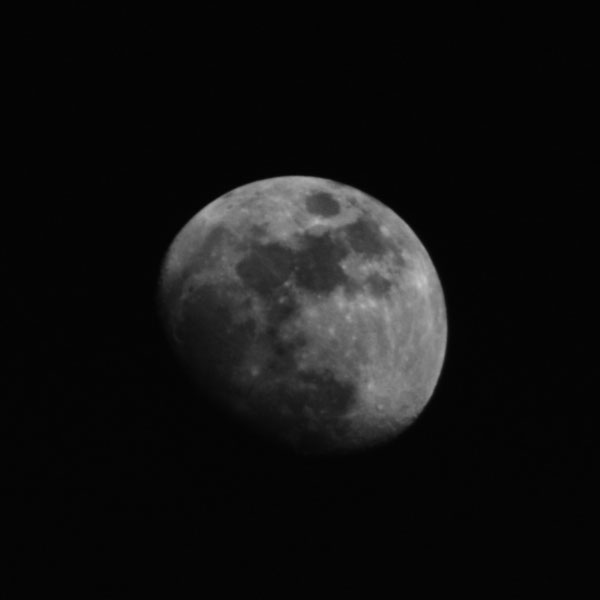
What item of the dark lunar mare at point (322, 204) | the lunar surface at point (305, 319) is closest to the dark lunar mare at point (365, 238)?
the lunar surface at point (305, 319)

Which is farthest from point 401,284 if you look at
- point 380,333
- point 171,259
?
point 171,259

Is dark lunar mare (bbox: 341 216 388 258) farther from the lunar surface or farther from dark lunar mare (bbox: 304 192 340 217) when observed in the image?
dark lunar mare (bbox: 304 192 340 217)

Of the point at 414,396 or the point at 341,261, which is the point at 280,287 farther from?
the point at 414,396

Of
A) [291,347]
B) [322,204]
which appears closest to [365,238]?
[322,204]

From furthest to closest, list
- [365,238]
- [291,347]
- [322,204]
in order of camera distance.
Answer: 1. [322,204]
2. [365,238]
3. [291,347]

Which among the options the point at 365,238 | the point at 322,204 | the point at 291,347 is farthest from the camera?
the point at 322,204

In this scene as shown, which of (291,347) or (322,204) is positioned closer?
(291,347)

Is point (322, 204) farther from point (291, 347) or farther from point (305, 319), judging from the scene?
point (291, 347)

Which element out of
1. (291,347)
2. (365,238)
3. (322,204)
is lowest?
(291,347)
